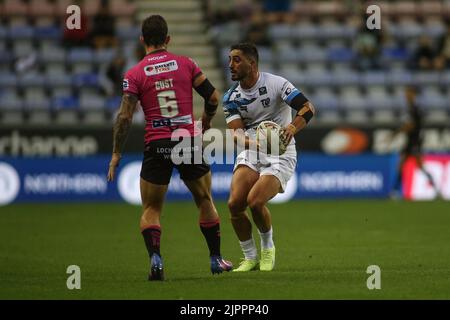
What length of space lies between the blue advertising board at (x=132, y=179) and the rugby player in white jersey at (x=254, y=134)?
1133 centimetres

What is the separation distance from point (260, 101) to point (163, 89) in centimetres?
131

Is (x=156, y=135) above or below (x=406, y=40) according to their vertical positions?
below

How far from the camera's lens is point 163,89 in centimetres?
1020

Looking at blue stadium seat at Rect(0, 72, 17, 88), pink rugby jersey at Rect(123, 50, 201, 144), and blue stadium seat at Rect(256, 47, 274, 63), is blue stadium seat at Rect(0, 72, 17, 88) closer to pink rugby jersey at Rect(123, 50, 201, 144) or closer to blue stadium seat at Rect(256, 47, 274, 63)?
blue stadium seat at Rect(256, 47, 274, 63)

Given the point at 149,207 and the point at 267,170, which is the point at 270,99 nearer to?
the point at 267,170

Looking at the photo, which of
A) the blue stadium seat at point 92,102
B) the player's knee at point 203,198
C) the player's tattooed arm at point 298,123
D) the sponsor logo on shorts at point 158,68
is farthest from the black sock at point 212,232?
the blue stadium seat at point 92,102

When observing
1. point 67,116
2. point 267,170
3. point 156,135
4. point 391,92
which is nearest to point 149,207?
point 156,135

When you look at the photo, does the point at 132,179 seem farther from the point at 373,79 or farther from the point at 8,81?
the point at 373,79

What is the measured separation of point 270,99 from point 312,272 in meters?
1.83

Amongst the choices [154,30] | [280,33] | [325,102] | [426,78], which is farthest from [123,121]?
[426,78]

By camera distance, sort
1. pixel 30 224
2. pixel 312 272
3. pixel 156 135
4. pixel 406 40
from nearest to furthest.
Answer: pixel 156 135, pixel 312 272, pixel 30 224, pixel 406 40

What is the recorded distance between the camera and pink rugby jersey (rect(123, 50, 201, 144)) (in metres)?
10.1

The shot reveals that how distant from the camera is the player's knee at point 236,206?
36.2 feet

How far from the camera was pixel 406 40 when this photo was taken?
29031mm
